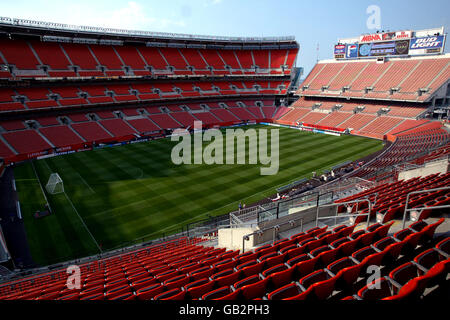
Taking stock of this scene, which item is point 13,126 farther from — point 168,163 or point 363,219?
point 363,219

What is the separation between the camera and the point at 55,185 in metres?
26.1

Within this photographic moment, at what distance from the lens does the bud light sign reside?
44.9 m

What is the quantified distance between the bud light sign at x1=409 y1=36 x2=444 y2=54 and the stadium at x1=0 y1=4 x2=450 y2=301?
20 centimetres

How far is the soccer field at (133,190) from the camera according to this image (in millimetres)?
18781

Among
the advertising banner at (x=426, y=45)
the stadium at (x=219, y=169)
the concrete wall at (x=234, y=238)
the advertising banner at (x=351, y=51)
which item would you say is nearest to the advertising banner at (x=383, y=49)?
the stadium at (x=219, y=169)

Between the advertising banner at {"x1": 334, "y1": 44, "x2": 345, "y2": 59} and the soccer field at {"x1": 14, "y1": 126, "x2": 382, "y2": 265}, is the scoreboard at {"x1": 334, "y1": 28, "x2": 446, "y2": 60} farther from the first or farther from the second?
the soccer field at {"x1": 14, "y1": 126, "x2": 382, "y2": 265}

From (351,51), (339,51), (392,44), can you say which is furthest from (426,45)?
(339,51)

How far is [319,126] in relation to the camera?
48.5 m

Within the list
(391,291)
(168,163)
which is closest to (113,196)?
(168,163)

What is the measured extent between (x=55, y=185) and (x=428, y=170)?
30.0m

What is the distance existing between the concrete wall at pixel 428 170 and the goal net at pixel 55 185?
27716 millimetres

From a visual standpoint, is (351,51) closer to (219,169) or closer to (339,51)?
(339,51)

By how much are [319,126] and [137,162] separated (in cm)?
3234

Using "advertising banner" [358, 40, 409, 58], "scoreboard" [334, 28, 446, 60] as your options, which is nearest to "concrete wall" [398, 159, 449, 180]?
"scoreboard" [334, 28, 446, 60]
